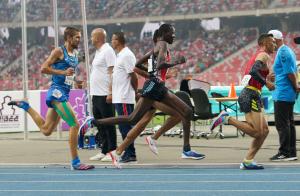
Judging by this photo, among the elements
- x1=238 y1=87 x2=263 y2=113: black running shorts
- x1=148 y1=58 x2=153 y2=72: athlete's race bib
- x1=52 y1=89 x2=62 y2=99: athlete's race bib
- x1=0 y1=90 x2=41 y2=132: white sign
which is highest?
x1=148 y1=58 x2=153 y2=72: athlete's race bib

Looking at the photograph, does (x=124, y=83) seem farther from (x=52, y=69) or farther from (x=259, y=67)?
(x=259, y=67)

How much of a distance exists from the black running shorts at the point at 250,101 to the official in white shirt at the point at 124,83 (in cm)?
190

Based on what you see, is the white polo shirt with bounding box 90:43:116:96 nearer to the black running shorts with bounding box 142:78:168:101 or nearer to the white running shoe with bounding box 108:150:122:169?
the black running shorts with bounding box 142:78:168:101

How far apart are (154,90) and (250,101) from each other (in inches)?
51.1

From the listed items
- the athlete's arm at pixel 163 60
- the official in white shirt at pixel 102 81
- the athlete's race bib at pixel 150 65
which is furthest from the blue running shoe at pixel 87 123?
the athlete's arm at pixel 163 60

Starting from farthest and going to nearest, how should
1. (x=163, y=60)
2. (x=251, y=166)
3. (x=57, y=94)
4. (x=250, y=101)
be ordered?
(x=163, y=60) < (x=57, y=94) < (x=250, y=101) < (x=251, y=166)

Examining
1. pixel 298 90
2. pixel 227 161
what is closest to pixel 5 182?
pixel 227 161

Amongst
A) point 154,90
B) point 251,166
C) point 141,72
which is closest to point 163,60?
point 154,90

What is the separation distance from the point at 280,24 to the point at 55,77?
3606 cm

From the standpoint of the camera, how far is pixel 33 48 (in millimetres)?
48531

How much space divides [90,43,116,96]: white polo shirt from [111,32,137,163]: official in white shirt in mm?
325

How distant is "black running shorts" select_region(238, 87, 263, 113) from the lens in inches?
388

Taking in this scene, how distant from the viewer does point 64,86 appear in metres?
10.1

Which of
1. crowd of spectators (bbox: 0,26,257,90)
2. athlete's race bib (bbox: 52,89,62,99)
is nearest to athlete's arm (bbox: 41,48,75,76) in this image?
athlete's race bib (bbox: 52,89,62,99)
